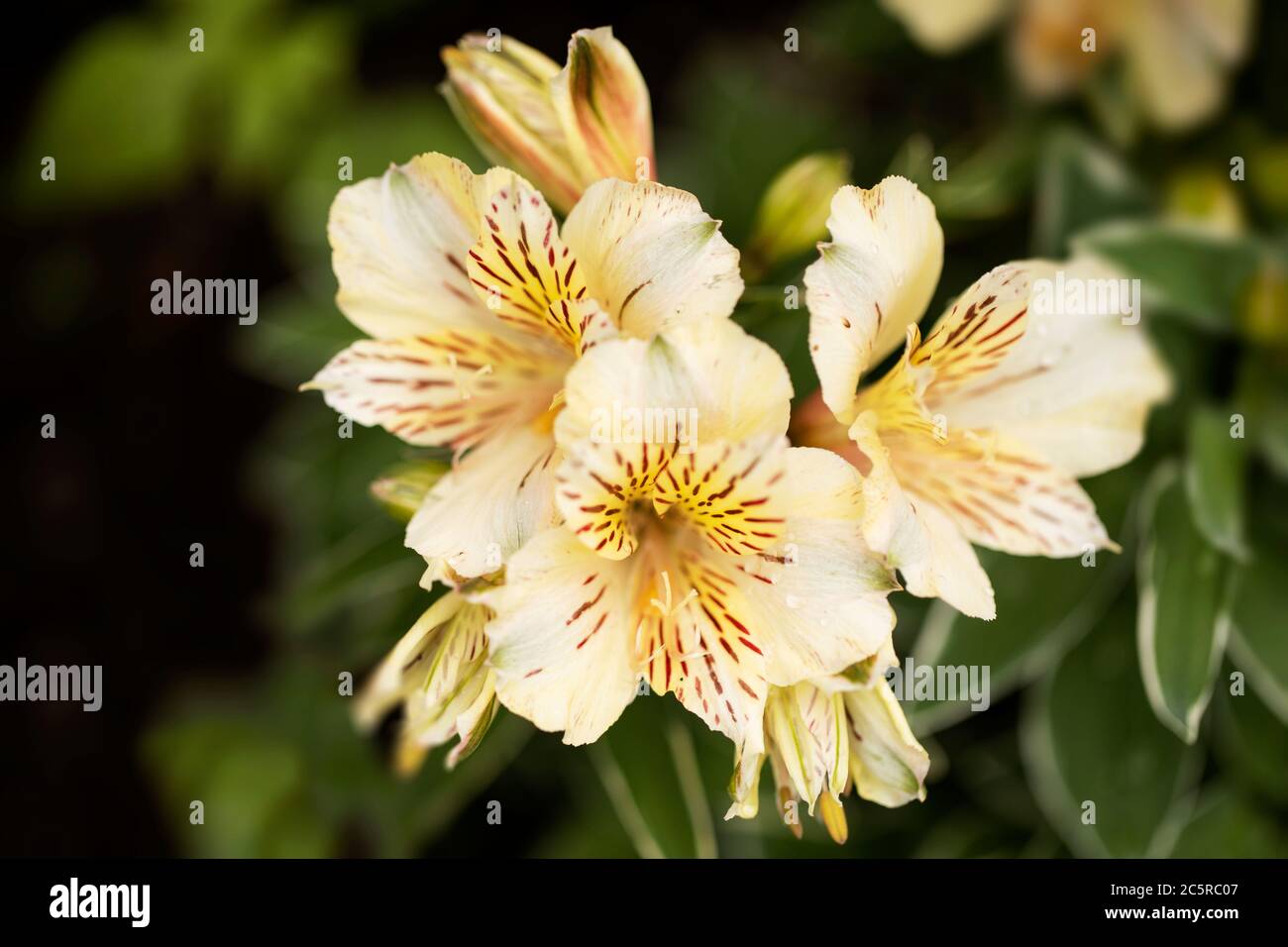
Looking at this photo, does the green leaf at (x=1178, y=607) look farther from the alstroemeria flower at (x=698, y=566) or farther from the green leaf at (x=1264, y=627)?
the alstroemeria flower at (x=698, y=566)

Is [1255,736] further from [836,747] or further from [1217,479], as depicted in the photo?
[836,747]

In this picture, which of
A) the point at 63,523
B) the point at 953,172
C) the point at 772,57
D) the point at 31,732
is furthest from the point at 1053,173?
the point at 31,732

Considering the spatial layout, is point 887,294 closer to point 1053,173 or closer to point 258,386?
point 1053,173

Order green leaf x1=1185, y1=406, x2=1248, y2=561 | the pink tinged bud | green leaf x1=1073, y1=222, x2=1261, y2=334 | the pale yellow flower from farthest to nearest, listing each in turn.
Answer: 1. green leaf x1=1073, y1=222, x2=1261, y2=334
2. green leaf x1=1185, y1=406, x2=1248, y2=561
3. the pale yellow flower
4. the pink tinged bud

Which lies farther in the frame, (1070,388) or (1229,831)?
(1229,831)

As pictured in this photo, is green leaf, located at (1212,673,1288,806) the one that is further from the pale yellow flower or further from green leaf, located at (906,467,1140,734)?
the pale yellow flower

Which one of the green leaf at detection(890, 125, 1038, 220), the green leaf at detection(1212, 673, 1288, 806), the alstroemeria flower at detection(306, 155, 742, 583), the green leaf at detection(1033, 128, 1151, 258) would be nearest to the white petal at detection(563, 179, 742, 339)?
the alstroemeria flower at detection(306, 155, 742, 583)

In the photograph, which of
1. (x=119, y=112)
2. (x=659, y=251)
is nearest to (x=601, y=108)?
(x=659, y=251)
